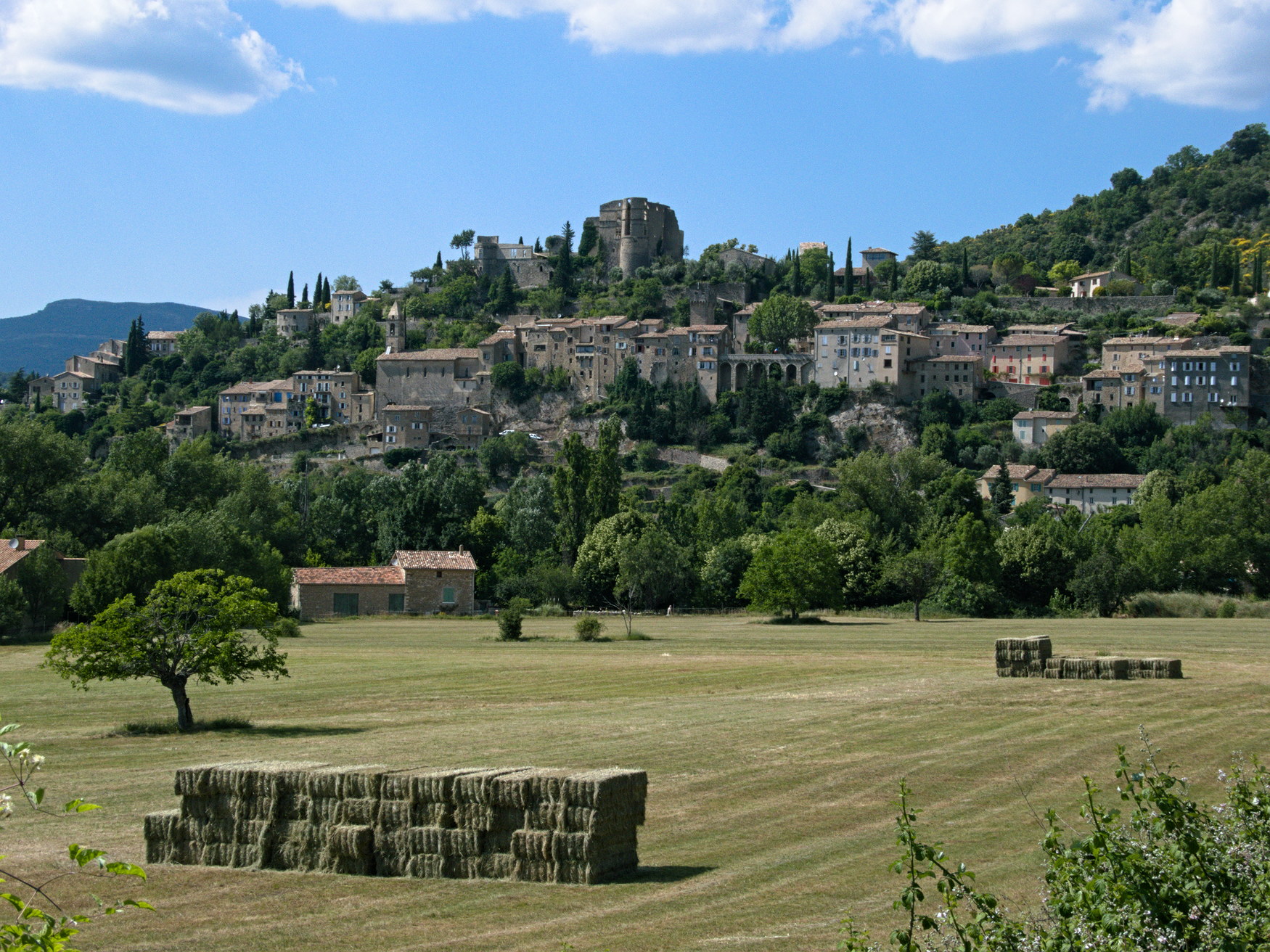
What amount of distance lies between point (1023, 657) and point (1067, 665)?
1.08 meters

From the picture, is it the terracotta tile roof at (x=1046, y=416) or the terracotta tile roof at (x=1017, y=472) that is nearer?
the terracotta tile roof at (x=1017, y=472)

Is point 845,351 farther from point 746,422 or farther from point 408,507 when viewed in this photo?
point 408,507

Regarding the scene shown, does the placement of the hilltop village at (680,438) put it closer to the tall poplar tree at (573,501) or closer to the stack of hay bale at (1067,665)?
the tall poplar tree at (573,501)

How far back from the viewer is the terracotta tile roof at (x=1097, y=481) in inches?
4387

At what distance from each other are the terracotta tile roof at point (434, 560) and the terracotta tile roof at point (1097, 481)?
182 ft

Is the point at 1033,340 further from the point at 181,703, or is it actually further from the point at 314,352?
the point at 181,703

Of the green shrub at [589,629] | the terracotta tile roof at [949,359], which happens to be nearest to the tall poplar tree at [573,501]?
the green shrub at [589,629]

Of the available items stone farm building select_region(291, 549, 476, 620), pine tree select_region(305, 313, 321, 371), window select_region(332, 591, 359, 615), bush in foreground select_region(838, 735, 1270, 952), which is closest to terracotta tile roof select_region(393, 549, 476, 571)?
stone farm building select_region(291, 549, 476, 620)

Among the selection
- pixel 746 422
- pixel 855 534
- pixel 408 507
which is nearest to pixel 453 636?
pixel 855 534

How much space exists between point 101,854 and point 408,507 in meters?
83.0

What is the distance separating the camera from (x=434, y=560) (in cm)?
7656

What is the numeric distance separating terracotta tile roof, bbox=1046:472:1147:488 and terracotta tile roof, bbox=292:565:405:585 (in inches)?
2352

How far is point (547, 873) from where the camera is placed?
48.5 ft

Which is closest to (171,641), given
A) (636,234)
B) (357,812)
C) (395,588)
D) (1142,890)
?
(357,812)
